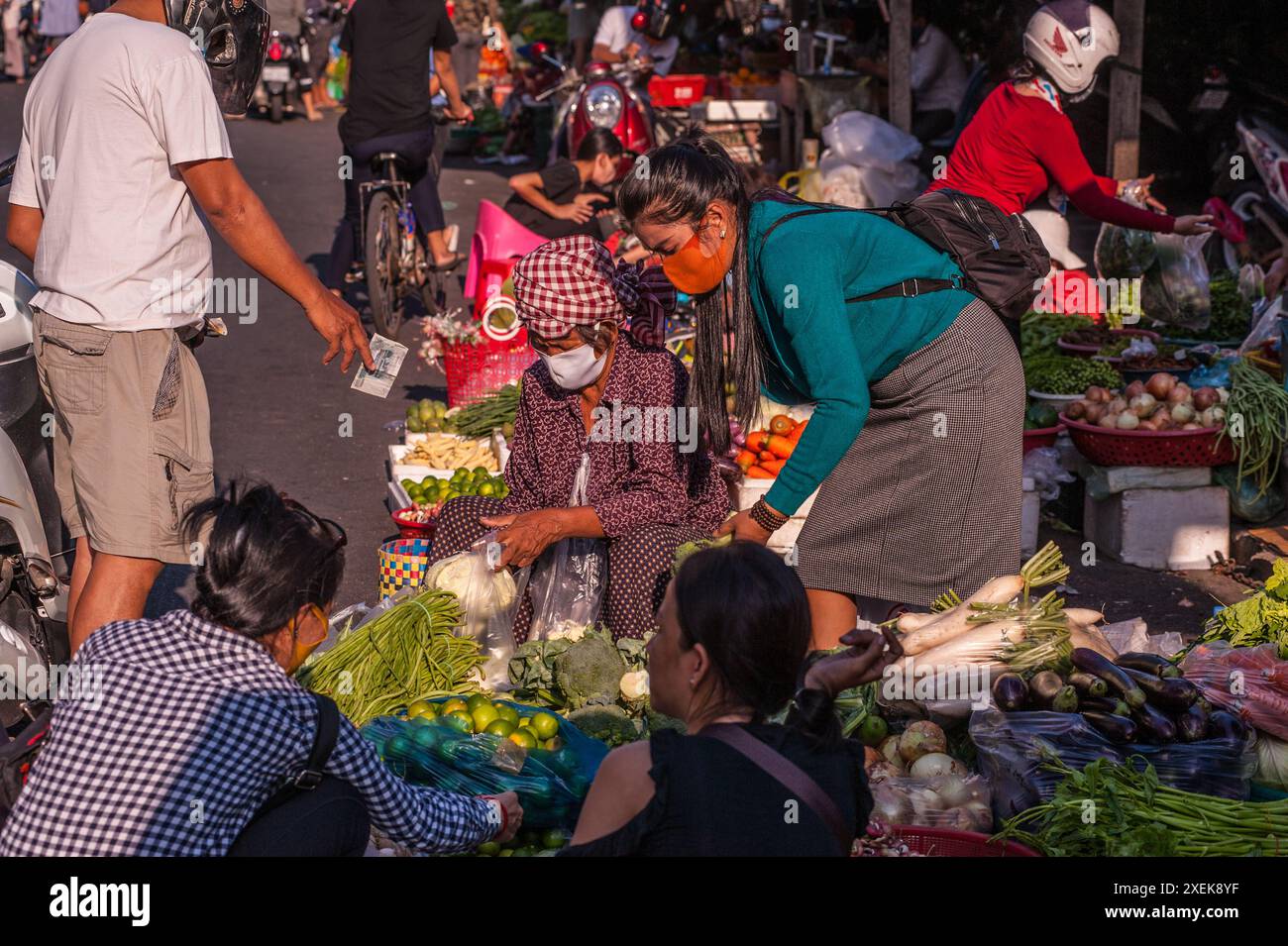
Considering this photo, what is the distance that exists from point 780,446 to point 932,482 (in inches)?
68.1

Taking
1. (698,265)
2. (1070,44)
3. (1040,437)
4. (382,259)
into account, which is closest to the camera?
(698,265)

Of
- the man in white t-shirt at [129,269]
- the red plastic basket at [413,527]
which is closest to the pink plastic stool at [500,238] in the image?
the red plastic basket at [413,527]

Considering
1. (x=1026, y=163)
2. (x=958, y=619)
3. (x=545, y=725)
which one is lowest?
(x=545, y=725)

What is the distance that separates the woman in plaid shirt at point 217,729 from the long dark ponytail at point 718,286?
122cm

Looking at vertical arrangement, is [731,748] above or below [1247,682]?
above

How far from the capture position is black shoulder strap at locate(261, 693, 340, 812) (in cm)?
257

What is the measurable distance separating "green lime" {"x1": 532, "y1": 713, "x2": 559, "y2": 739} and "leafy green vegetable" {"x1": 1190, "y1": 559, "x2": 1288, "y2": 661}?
1.85 metres

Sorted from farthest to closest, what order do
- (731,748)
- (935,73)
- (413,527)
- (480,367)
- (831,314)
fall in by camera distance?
(935,73) < (480,367) < (413,527) < (831,314) < (731,748)

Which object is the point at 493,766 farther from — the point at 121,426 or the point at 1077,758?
the point at 1077,758

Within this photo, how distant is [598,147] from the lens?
27.2ft

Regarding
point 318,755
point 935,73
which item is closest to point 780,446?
point 318,755
